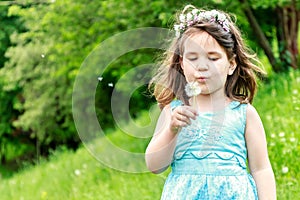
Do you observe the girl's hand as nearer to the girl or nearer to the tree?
the girl

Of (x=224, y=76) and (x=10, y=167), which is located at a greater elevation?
(x=224, y=76)

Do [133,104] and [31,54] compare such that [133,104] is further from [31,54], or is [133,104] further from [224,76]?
[224,76]

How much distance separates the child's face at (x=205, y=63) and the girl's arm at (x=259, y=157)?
19 cm

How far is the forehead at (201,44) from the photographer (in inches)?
107

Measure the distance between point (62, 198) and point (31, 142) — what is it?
13.5 m

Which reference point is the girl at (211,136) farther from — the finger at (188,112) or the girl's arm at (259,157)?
the finger at (188,112)

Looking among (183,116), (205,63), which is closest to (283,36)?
(205,63)

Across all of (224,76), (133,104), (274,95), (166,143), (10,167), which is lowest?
(10,167)

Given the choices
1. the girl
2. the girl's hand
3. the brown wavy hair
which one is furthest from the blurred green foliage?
the girl's hand

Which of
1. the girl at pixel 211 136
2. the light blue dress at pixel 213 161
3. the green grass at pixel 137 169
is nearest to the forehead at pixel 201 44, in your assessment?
the girl at pixel 211 136

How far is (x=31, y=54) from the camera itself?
538 inches

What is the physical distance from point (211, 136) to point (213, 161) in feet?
0.32

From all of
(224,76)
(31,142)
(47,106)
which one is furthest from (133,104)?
(224,76)

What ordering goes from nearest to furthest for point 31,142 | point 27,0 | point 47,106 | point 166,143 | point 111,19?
1. point 166,143
2. point 111,19
3. point 27,0
4. point 47,106
5. point 31,142
